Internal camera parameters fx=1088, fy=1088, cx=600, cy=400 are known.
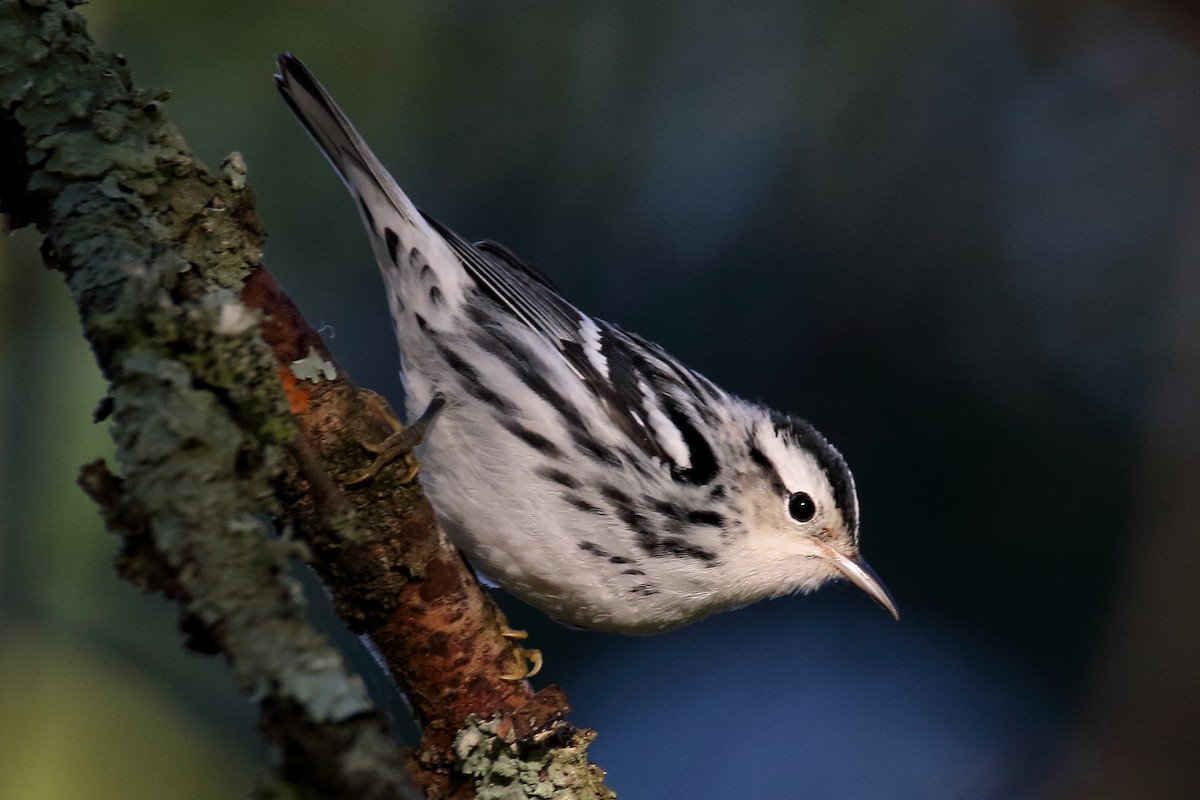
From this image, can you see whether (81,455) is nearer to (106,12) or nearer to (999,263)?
(106,12)

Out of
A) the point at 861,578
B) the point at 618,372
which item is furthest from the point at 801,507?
the point at 618,372

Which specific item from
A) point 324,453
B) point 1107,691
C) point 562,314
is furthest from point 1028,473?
point 324,453

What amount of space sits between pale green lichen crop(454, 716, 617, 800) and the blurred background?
5.74 ft

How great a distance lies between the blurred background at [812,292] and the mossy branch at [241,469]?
1.79 meters

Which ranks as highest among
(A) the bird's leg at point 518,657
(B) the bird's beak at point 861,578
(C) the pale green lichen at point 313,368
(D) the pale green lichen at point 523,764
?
(C) the pale green lichen at point 313,368

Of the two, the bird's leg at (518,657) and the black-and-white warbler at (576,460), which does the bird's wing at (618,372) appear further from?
the bird's leg at (518,657)

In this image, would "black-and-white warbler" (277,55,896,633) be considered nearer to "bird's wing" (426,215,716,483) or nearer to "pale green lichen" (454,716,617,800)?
"bird's wing" (426,215,716,483)

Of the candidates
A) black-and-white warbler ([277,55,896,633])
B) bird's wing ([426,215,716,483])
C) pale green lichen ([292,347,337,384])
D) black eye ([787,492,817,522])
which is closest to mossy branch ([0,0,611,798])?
pale green lichen ([292,347,337,384])

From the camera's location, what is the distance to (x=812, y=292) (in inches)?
225

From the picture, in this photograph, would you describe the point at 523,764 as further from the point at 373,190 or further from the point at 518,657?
the point at 373,190

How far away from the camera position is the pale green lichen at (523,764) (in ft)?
6.89

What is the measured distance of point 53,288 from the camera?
4.07 meters

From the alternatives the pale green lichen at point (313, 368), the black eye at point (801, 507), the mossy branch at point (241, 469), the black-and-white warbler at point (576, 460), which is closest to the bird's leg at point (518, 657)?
the mossy branch at point (241, 469)

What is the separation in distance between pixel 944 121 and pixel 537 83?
2362 mm
